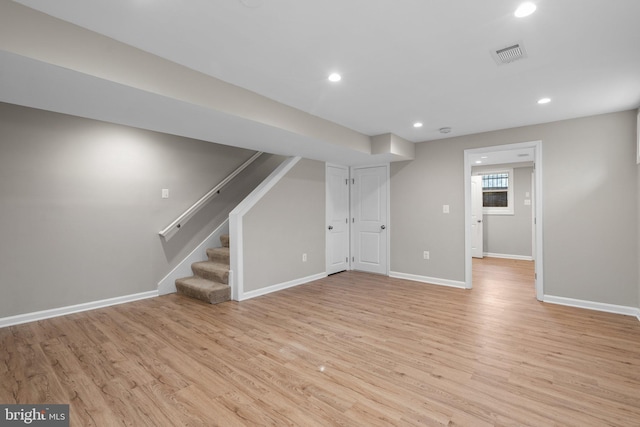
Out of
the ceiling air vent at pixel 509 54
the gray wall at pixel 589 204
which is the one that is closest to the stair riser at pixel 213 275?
the gray wall at pixel 589 204

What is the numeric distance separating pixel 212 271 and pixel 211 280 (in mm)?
154

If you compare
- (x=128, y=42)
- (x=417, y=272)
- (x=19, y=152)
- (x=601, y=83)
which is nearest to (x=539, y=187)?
(x=601, y=83)

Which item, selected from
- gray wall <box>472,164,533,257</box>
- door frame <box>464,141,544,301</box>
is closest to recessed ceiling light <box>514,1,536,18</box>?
door frame <box>464,141,544,301</box>

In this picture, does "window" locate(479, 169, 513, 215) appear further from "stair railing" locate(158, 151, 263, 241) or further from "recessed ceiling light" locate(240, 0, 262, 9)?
"recessed ceiling light" locate(240, 0, 262, 9)

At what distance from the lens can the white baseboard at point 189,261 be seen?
439cm

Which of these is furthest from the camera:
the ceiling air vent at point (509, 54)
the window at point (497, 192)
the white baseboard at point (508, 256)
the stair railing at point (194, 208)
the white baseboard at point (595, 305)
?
the window at point (497, 192)

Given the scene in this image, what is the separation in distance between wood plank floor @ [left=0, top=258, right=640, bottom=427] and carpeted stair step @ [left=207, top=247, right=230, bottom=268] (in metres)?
0.83

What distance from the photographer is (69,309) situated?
351 cm

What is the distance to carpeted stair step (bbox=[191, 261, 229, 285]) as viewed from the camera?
419 centimetres

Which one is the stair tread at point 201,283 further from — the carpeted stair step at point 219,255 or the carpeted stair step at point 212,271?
the carpeted stair step at point 219,255

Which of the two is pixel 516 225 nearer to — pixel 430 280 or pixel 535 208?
pixel 535 208

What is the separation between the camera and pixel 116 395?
197 centimetres

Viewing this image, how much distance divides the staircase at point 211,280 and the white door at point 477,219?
6.01m

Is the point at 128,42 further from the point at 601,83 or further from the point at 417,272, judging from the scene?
the point at 417,272
